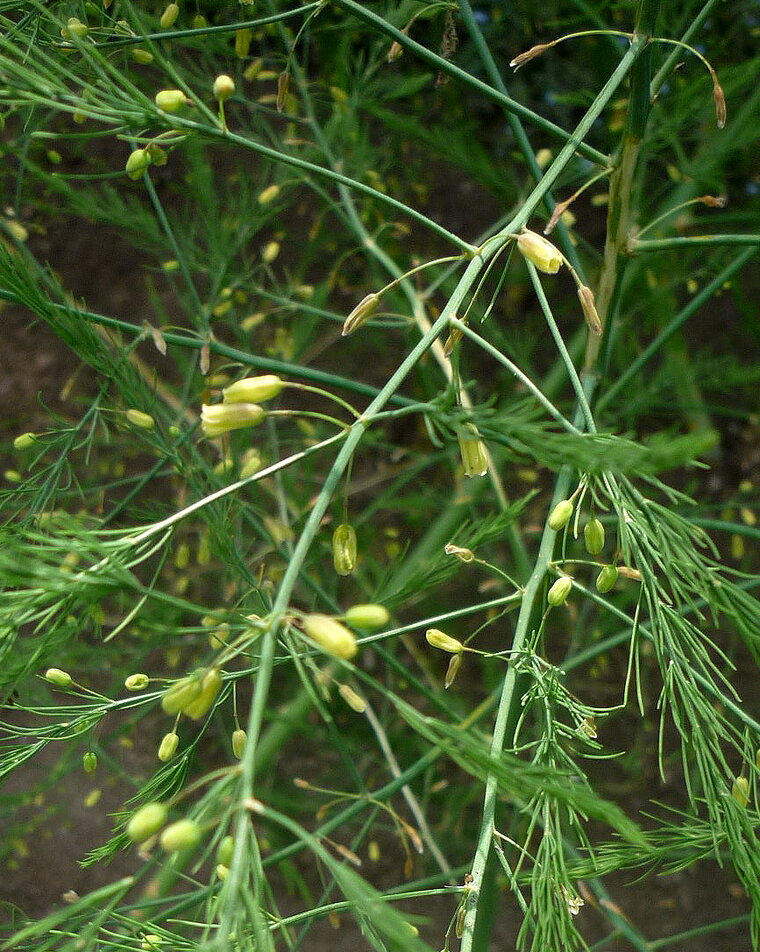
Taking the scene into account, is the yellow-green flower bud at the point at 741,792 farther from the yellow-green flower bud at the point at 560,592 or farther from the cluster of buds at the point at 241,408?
the cluster of buds at the point at 241,408

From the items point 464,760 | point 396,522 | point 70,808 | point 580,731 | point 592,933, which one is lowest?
point 592,933

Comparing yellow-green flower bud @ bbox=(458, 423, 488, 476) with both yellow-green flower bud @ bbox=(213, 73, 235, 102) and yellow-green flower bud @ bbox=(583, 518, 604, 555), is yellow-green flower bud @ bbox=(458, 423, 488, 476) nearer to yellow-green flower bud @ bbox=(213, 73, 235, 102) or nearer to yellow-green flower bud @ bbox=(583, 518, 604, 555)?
yellow-green flower bud @ bbox=(583, 518, 604, 555)

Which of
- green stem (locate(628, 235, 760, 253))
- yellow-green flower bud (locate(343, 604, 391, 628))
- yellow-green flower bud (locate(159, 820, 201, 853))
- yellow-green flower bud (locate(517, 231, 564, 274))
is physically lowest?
yellow-green flower bud (locate(159, 820, 201, 853))

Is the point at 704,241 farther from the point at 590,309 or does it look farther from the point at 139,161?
the point at 139,161

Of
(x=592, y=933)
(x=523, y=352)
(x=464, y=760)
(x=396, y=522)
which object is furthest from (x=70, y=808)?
(x=464, y=760)

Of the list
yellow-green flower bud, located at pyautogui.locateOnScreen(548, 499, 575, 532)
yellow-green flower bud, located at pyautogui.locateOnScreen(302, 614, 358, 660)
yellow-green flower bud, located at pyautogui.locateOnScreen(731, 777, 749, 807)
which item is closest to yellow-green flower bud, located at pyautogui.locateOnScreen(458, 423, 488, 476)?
yellow-green flower bud, located at pyautogui.locateOnScreen(548, 499, 575, 532)

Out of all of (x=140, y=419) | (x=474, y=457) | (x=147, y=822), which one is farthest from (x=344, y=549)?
(x=140, y=419)

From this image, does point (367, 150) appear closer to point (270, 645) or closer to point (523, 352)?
point (523, 352)
